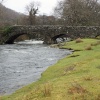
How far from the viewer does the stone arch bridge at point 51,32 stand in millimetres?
73125

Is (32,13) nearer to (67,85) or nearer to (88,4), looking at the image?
(88,4)

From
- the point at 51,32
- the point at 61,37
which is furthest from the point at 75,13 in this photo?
the point at 51,32

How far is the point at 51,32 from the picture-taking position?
7619 centimetres

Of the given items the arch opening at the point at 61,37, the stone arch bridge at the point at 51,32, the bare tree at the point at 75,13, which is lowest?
the arch opening at the point at 61,37

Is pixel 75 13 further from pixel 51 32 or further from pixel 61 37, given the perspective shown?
pixel 51 32

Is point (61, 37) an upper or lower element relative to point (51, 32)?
lower

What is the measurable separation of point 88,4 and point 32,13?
24382 millimetres

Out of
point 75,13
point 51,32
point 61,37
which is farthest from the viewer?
point 61,37

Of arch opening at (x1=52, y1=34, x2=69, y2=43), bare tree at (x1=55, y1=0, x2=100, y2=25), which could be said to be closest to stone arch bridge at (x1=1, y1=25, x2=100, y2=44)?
arch opening at (x1=52, y1=34, x2=69, y2=43)

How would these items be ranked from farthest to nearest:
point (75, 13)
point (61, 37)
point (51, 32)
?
point (61, 37) → point (75, 13) → point (51, 32)

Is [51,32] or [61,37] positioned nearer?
[51,32]

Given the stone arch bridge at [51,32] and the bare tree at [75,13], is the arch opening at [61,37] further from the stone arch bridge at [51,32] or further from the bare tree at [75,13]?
the bare tree at [75,13]

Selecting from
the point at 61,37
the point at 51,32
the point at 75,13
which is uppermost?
the point at 75,13

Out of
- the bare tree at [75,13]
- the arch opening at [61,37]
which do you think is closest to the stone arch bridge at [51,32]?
the arch opening at [61,37]
